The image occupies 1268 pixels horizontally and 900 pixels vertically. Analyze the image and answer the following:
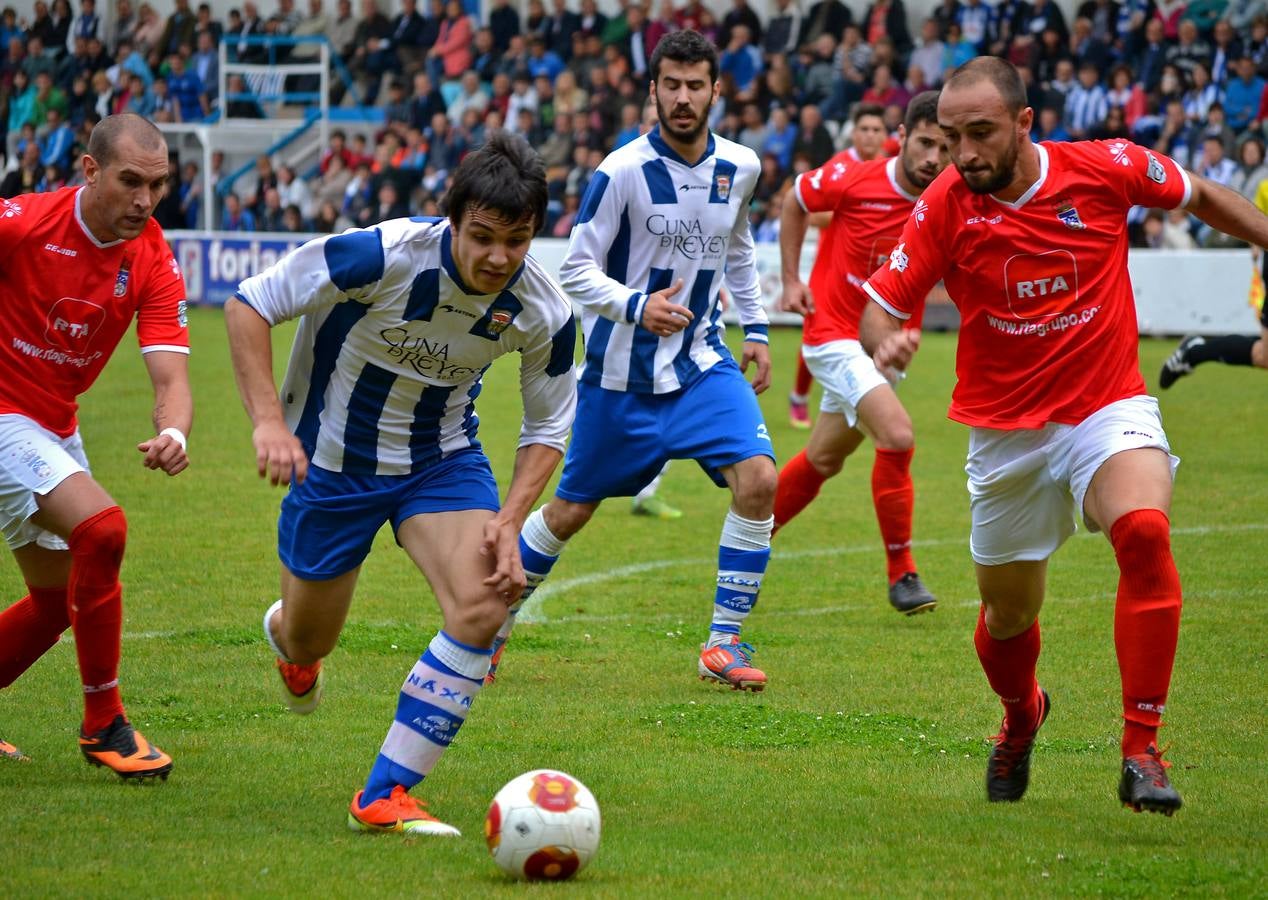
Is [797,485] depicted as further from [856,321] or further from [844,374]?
[856,321]

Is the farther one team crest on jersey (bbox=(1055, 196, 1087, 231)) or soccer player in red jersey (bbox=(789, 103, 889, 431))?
soccer player in red jersey (bbox=(789, 103, 889, 431))

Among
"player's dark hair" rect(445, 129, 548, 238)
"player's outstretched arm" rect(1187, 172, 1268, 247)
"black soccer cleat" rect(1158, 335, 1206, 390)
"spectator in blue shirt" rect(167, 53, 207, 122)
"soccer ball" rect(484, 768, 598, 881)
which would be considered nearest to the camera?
"soccer ball" rect(484, 768, 598, 881)

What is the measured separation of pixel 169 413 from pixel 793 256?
4.43 metres

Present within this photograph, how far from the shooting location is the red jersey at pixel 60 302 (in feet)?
18.4

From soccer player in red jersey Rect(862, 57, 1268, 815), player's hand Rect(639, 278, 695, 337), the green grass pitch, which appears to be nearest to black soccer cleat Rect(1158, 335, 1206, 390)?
the green grass pitch

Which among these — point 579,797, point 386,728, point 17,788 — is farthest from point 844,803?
point 17,788

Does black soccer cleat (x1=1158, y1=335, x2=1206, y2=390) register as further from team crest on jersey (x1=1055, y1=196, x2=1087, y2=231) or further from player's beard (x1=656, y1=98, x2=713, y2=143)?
team crest on jersey (x1=1055, y1=196, x2=1087, y2=231)

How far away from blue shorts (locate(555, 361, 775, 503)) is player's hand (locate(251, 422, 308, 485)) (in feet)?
8.40

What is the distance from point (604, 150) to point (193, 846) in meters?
23.0

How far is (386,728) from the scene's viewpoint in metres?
6.16

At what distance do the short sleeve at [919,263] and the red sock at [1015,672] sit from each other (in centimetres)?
→ 110

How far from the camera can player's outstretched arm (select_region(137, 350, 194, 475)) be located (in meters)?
5.31

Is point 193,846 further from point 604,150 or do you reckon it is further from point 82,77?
point 82,77

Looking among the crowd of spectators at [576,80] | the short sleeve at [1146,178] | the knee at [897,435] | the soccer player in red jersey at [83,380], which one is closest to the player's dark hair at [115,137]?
the soccer player in red jersey at [83,380]
